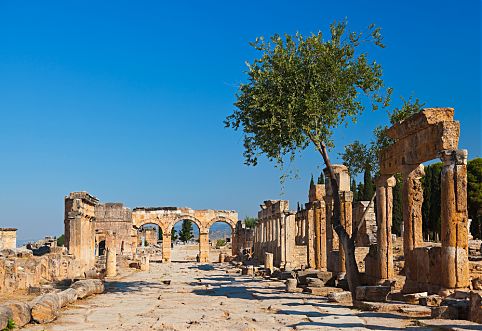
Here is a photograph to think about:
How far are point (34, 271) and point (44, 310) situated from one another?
350 inches

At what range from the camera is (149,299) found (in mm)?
16547

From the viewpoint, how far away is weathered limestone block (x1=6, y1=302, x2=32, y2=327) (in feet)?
34.8

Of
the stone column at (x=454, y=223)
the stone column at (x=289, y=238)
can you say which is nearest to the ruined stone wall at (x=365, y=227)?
the stone column at (x=289, y=238)

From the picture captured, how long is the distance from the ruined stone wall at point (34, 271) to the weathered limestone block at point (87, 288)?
1968 mm

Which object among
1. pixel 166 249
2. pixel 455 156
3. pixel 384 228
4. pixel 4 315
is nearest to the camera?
pixel 4 315

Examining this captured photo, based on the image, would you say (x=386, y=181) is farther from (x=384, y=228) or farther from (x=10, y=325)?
(x=10, y=325)

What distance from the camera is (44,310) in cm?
1149

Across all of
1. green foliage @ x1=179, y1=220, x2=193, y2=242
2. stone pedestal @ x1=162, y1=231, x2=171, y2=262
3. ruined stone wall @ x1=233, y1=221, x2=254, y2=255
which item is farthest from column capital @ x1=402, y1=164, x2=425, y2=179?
green foliage @ x1=179, y1=220, x2=193, y2=242

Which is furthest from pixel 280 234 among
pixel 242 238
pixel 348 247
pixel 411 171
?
pixel 242 238

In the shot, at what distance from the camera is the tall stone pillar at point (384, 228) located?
16.6m

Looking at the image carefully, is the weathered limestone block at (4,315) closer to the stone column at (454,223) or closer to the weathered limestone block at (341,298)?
the weathered limestone block at (341,298)

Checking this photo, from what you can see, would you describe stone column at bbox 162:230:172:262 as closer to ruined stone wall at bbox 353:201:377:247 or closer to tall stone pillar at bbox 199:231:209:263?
tall stone pillar at bbox 199:231:209:263

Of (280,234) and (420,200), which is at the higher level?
(420,200)

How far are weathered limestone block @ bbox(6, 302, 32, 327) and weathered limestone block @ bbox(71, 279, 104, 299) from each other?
4.91 metres
